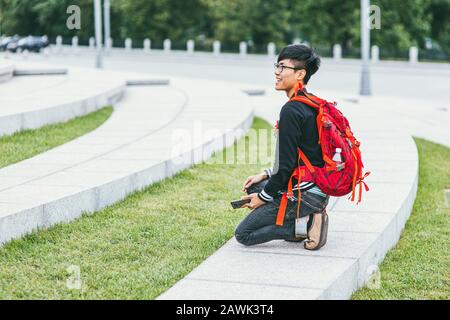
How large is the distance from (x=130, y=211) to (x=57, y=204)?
81 cm

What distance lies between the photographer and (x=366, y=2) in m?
21.9

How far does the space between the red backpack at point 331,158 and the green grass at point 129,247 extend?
2.97 feet

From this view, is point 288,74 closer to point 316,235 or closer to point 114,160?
point 316,235

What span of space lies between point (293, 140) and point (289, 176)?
10.2 inches

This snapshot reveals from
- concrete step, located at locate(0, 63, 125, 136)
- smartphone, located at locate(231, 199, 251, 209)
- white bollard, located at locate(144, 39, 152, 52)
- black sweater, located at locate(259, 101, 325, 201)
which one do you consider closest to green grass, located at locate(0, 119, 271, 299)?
smartphone, located at locate(231, 199, 251, 209)

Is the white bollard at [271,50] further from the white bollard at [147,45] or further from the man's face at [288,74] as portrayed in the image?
the man's face at [288,74]

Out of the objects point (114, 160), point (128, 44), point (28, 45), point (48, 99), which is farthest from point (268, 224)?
point (128, 44)

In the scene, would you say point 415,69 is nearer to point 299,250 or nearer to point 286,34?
point 286,34

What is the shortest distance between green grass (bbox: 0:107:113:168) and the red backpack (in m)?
4.04

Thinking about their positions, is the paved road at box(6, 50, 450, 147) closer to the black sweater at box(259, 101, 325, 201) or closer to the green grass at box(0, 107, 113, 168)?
the green grass at box(0, 107, 113, 168)

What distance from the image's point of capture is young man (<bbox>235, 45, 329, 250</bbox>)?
18.2ft

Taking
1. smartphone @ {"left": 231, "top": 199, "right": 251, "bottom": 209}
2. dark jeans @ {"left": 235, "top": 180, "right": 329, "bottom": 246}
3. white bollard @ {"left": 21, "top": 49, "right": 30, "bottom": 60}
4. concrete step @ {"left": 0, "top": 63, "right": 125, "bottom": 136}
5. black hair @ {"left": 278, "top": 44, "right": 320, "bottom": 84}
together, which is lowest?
dark jeans @ {"left": 235, "top": 180, "right": 329, "bottom": 246}
